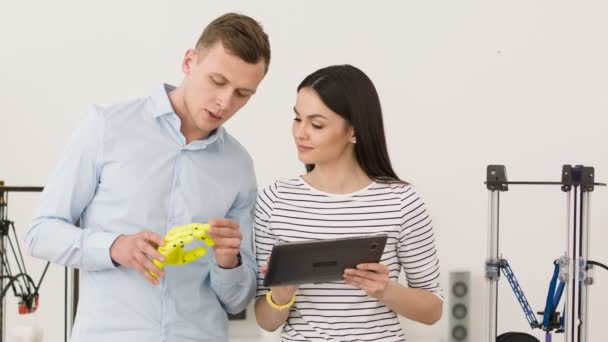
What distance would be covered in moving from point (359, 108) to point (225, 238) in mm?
437

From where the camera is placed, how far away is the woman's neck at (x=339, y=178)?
1713 mm

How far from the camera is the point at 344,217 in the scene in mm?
1659

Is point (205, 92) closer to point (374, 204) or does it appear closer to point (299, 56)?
point (374, 204)

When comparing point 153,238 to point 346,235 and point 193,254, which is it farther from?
point 346,235

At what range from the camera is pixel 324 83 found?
5.54ft

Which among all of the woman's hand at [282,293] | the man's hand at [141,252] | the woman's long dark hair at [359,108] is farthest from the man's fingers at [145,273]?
the woman's long dark hair at [359,108]

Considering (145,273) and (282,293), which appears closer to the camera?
(145,273)

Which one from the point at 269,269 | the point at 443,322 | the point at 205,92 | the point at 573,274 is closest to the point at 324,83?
the point at 205,92

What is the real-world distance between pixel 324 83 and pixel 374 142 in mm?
169

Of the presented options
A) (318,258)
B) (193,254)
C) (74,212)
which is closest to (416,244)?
(318,258)

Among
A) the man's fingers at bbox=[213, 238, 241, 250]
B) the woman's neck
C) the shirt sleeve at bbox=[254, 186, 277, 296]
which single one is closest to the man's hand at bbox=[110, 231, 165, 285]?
the man's fingers at bbox=[213, 238, 241, 250]

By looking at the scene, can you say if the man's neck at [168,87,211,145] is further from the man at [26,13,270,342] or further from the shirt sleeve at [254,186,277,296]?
the shirt sleeve at [254,186,277,296]

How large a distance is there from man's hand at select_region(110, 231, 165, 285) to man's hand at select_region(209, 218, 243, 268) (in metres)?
0.10

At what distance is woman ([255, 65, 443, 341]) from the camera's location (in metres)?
1.63
